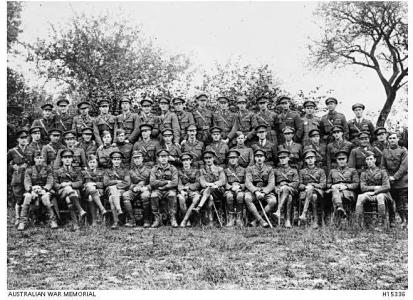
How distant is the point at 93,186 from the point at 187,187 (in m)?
1.42

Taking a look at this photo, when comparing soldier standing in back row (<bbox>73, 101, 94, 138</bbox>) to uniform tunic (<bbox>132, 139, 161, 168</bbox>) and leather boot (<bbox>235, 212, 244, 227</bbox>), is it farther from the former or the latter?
leather boot (<bbox>235, 212, 244, 227</bbox>)

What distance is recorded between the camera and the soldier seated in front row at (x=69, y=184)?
715cm

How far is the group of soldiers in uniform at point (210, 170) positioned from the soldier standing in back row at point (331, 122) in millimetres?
17

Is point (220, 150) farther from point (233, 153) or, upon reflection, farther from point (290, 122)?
point (290, 122)

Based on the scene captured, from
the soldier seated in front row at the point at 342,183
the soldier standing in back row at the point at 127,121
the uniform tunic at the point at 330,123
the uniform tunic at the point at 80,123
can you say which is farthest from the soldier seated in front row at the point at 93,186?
the uniform tunic at the point at 330,123

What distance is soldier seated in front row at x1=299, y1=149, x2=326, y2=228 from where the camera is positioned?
6.95m

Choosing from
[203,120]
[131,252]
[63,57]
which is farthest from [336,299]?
[63,57]

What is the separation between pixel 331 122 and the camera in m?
8.30

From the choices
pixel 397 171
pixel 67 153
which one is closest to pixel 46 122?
pixel 67 153

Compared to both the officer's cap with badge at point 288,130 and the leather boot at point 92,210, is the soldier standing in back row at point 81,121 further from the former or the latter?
the officer's cap with badge at point 288,130

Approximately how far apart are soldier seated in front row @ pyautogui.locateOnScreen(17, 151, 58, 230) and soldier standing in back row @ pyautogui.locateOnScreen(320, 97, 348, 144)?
4581 millimetres

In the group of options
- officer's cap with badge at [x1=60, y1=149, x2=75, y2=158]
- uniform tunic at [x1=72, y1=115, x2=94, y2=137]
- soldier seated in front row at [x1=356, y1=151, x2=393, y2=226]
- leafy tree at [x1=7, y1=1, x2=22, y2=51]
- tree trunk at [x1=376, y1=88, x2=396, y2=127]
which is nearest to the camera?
soldier seated in front row at [x1=356, y1=151, x2=393, y2=226]

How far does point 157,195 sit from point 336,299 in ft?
11.0

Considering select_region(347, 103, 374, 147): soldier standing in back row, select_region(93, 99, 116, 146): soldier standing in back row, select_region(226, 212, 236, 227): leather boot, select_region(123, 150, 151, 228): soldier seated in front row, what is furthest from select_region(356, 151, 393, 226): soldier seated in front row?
select_region(93, 99, 116, 146): soldier standing in back row
